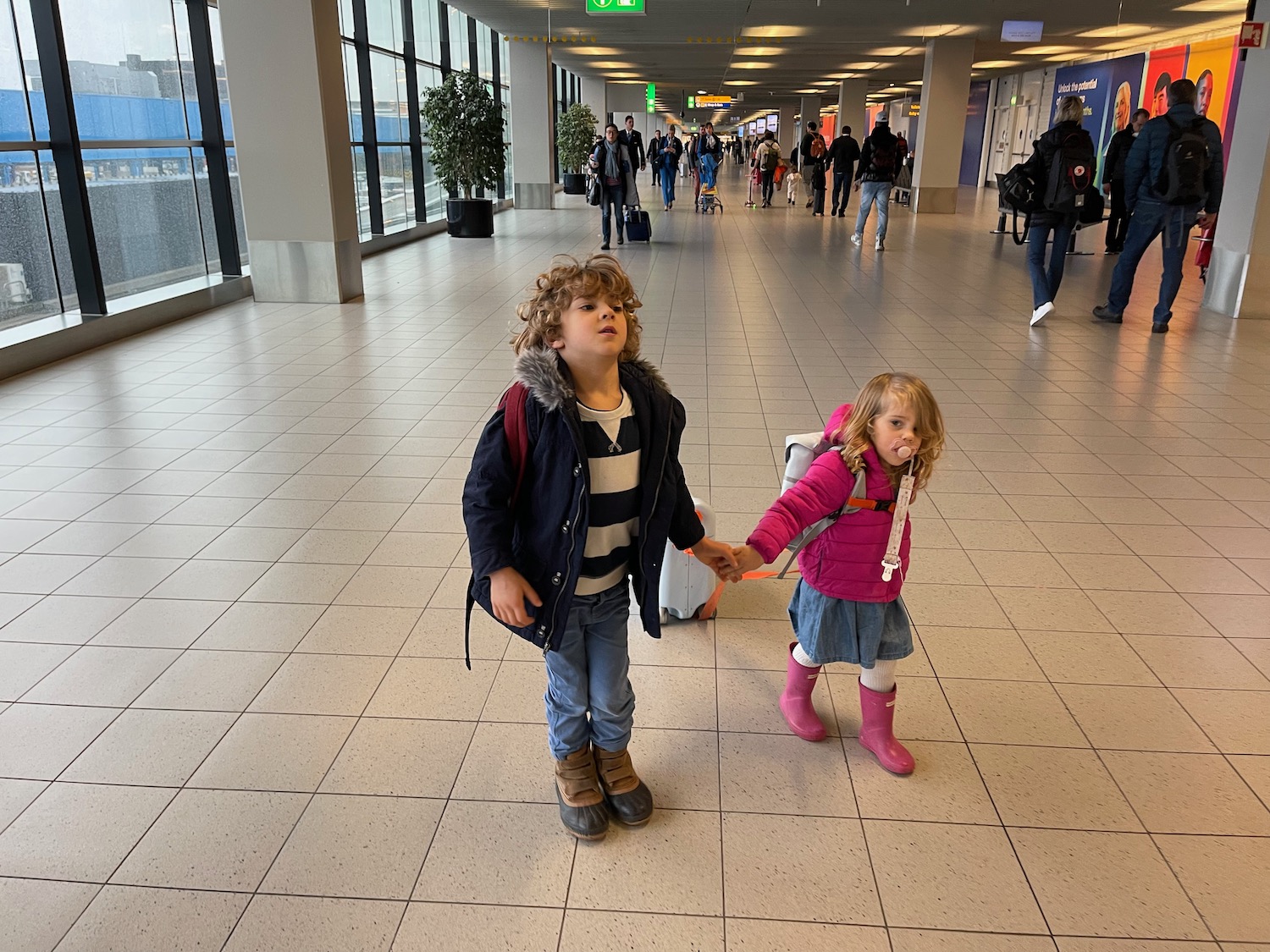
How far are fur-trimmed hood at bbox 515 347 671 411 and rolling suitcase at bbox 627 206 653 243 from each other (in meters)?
12.0

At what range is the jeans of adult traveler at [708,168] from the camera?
19375 millimetres

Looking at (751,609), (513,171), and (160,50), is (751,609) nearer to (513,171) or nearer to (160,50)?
(160,50)

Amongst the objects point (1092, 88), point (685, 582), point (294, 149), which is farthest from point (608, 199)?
point (1092, 88)

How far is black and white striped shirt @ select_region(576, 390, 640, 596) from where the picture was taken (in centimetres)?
193

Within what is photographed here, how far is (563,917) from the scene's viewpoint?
1943 millimetres

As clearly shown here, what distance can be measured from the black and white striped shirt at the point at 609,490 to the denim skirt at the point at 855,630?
1.87 ft

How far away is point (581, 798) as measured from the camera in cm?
219

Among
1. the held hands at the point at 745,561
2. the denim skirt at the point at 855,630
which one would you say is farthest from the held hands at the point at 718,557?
the denim skirt at the point at 855,630

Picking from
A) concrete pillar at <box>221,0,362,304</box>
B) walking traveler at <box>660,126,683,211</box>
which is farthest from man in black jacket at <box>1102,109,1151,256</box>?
walking traveler at <box>660,126,683,211</box>

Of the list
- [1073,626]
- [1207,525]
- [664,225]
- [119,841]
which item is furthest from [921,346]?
[664,225]

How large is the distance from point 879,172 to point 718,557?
474 inches

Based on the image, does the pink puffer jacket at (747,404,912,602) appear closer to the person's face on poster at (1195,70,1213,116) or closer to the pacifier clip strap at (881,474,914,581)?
the pacifier clip strap at (881,474,914,581)

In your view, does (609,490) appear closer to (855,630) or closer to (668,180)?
(855,630)

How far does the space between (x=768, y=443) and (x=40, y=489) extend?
3421mm
